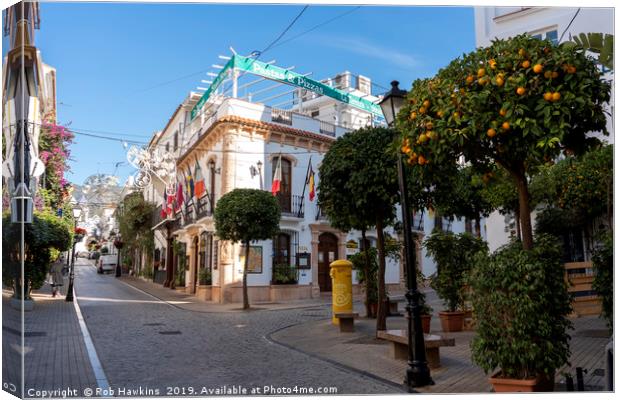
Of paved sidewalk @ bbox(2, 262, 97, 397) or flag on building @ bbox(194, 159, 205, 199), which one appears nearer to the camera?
paved sidewalk @ bbox(2, 262, 97, 397)

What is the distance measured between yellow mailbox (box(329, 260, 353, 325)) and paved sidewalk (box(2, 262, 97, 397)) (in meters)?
4.80

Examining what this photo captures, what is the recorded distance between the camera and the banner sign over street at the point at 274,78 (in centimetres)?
628

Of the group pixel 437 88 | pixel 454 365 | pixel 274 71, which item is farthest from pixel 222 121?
pixel 454 365

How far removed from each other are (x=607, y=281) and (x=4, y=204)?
5418 mm

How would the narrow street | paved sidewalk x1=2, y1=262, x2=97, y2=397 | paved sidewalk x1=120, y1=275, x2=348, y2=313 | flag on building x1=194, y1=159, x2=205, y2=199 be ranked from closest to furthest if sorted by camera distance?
paved sidewalk x1=2, y1=262, x2=97, y2=397 < the narrow street < flag on building x1=194, y1=159, x2=205, y2=199 < paved sidewalk x1=120, y1=275, x2=348, y2=313

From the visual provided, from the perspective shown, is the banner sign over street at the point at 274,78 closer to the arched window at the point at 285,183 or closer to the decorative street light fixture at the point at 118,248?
the arched window at the point at 285,183

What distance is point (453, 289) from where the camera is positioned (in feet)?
27.6

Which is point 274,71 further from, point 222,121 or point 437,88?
point 437,88

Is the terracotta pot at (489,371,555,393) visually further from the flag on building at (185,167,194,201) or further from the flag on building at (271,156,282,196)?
the flag on building at (185,167,194,201)

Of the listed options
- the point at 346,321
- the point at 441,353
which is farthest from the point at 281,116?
the point at 441,353

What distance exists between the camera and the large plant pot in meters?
8.35

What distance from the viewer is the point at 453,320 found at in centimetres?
837

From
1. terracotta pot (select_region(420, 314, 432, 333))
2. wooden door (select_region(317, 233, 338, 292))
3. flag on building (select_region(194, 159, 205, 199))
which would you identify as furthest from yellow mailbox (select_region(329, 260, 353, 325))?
flag on building (select_region(194, 159, 205, 199))

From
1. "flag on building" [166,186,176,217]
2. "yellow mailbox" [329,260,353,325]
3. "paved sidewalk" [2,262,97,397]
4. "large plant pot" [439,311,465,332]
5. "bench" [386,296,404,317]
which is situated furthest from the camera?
"bench" [386,296,404,317]
